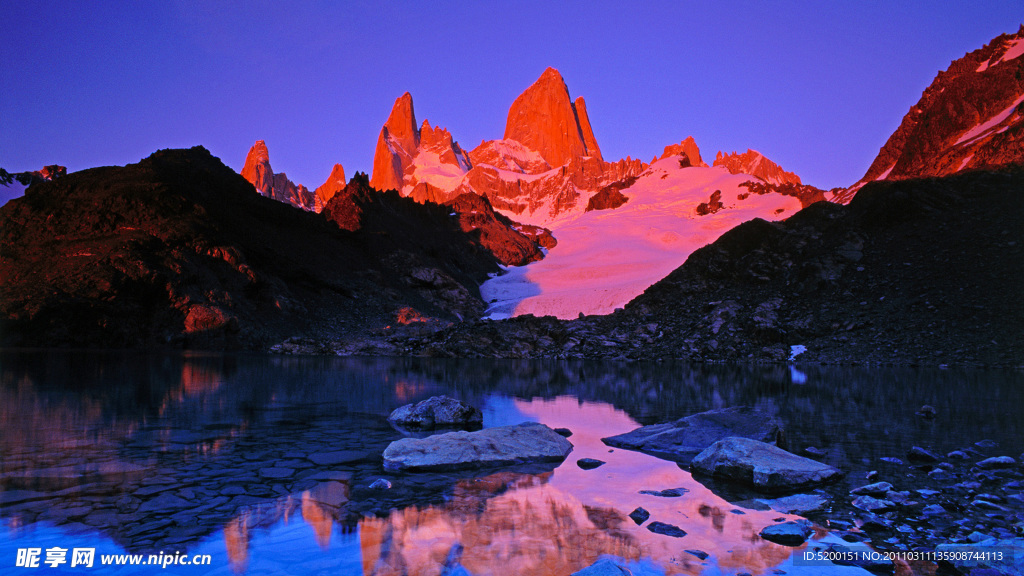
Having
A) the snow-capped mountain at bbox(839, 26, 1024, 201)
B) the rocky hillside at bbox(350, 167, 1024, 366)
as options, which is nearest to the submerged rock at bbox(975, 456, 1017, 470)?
the rocky hillside at bbox(350, 167, 1024, 366)

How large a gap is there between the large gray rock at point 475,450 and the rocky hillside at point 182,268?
4774cm

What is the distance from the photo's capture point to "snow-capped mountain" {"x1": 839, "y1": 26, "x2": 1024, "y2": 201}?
62.6m

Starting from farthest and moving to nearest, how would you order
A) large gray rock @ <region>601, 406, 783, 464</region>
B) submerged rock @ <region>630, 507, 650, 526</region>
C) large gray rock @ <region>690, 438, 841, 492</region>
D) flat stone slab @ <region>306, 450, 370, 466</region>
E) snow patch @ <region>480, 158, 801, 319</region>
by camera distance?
snow patch @ <region>480, 158, 801, 319</region>, large gray rock @ <region>601, 406, 783, 464</region>, flat stone slab @ <region>306, 450, 370, 466</region>, large gray rock @ <region>690, 438, 841, 492</region>, submerged rock @ <region>630, 507, 650, 526</region>

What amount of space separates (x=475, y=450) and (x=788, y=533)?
4.91m

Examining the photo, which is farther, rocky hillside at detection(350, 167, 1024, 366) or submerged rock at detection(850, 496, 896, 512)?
rocky hillside at detection(350, 167, 1024, 366)

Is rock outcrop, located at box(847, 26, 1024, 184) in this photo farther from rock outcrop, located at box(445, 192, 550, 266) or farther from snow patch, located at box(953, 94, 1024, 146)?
rock outcrop, located at box(445, 192, 550, 266)

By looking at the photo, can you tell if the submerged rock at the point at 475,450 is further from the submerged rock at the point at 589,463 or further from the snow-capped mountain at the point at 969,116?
the snow-capped mountain at the point at 969,116

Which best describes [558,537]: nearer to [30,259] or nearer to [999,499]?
[999,499]

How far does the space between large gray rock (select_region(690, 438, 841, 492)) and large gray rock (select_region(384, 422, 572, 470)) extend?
2.50 meters

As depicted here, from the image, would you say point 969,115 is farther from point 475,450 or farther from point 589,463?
point 475,450

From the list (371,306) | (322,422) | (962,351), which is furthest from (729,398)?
(371,306)

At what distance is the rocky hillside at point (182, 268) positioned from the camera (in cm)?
4725

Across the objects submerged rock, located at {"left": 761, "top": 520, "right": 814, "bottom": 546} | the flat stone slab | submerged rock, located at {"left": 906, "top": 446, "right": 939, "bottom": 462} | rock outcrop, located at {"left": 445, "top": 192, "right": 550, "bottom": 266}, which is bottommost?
submerged rock, located at {"left": 906, "top": 446, "right": 939, "bottom": 462}

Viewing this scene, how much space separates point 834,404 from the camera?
16.7 meters
